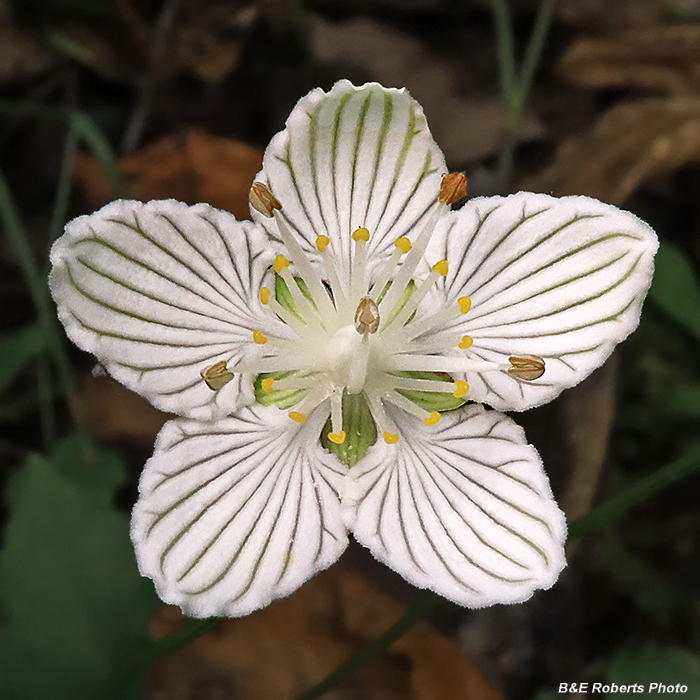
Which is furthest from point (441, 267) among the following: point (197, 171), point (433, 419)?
point (197, 171)

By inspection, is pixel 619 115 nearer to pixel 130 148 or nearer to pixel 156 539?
pixel 130 148

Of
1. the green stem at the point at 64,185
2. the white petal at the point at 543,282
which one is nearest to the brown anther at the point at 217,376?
the white petal at the point at 543,282

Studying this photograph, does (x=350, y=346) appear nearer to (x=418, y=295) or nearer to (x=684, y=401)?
(x=418, y=295)

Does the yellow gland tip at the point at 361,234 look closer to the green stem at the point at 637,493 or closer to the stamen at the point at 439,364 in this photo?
the stamen at the point at 439,364

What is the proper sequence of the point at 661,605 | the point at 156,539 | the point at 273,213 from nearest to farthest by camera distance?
the point at 156,539
the point at 273,213
the point at 661,605

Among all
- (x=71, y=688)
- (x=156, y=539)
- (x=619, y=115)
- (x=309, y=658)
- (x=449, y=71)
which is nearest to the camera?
(x=156, y=539)

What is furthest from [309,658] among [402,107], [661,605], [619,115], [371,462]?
[619,115]
